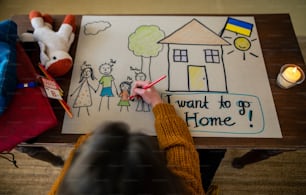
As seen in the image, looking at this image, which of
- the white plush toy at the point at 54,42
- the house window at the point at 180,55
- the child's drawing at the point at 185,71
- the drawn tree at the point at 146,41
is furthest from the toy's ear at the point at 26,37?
the house window at the point at 180,55

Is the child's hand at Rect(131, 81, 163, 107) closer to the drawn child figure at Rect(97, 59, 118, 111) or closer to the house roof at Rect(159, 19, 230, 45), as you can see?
the drawn child figure at Rect(97, 59, 118, 111)

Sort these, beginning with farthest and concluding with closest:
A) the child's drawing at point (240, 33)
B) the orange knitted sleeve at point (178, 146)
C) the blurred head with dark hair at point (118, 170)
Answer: the child's drawing at point (240, 33)
the orange knitted sleeve at point (178, 146)
the blurred head with dark hair at point (118, 170)

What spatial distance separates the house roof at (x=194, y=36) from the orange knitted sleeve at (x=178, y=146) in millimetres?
240

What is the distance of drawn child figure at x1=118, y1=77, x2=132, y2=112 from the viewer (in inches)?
29.1

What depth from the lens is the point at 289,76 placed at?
2.44ft

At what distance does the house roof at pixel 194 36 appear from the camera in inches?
33.2

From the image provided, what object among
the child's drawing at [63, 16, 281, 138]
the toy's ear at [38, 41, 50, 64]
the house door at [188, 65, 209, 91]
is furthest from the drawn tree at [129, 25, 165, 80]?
the toy's ear at [38, 41, 50, 64]

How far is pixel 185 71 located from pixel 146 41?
0.50ft

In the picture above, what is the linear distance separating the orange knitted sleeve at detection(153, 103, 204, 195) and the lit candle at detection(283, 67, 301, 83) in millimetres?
304

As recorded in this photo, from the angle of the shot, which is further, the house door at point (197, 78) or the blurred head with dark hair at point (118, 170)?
the house door at point (197, 78)

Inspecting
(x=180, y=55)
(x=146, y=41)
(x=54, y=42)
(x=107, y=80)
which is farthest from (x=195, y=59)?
(x=54, y=42)

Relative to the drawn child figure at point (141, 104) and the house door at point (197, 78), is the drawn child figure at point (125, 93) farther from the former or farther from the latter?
the house door at point (197, 78)

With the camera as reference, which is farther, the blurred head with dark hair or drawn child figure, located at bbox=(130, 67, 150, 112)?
drawn child figure, located at bbox=(130, 67, 150, 112)

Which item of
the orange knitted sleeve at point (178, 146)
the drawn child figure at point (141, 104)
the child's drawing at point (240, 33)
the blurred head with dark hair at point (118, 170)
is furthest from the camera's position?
the child's drawing at point (240, 33)
